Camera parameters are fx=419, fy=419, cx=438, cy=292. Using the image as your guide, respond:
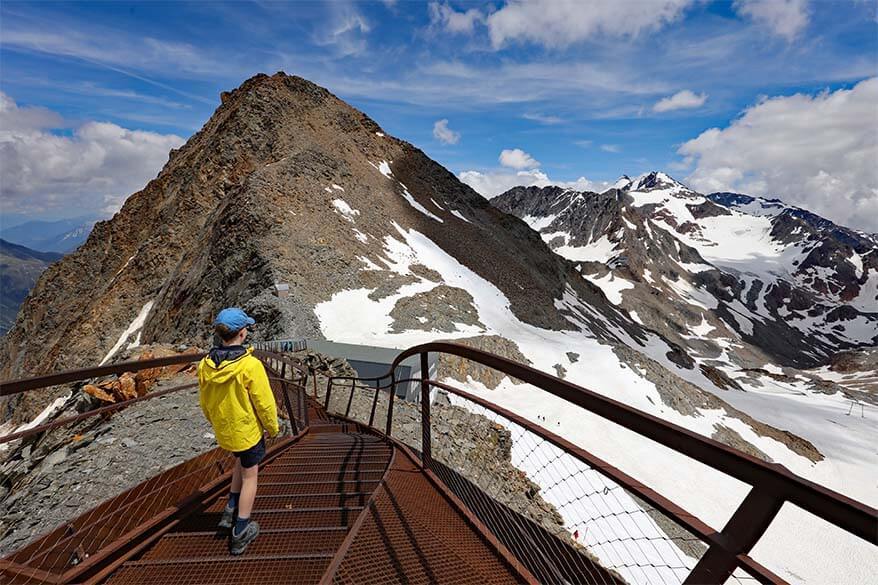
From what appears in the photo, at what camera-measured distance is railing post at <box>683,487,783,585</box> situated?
53.6 inches

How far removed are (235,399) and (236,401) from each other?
18 millimetres

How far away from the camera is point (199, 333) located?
21.9 metres

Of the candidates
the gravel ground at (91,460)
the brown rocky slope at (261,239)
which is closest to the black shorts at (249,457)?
the gravel ground at (91,460)

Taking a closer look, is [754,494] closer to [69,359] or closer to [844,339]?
[69,359]

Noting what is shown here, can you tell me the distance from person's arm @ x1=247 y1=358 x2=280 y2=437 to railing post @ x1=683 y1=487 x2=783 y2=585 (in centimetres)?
292

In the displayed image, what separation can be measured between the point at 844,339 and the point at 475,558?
254 metres

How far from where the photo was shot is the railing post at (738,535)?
4.47 ft

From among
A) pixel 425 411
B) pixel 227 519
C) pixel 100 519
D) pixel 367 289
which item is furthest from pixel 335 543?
pixel 367 289

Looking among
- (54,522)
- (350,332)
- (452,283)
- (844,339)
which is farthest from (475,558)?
(844,339)

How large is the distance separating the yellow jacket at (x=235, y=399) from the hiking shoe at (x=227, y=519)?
46cm

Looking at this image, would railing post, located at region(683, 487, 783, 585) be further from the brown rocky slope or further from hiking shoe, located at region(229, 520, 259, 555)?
the brown rocky slope

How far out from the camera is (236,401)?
333 centimetres

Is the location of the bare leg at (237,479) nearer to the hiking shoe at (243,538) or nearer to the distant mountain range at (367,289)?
the hiking shoe at (243,538)

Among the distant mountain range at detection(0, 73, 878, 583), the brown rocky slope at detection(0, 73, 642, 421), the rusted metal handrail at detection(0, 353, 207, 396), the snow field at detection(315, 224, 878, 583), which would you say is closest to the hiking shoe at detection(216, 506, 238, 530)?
the rusted metal handrail at detection(0, 353, 207, 396)
